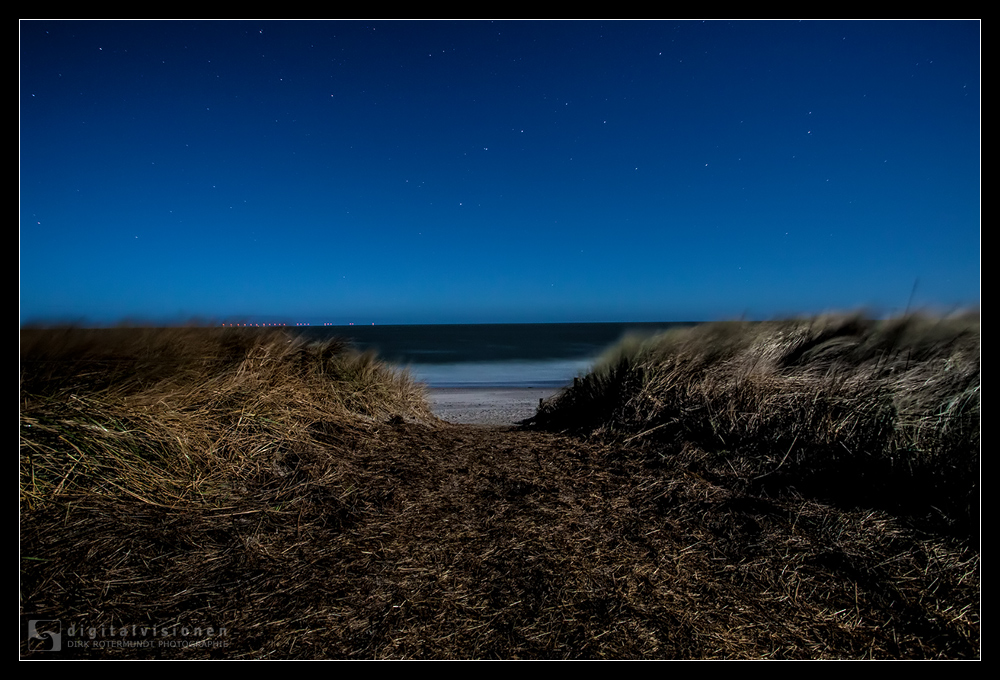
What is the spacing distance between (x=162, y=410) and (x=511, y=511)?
6.34 ft

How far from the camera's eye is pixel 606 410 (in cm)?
370

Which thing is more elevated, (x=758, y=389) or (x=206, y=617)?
(x=758, y=389)

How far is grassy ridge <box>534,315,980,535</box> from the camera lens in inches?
87.5

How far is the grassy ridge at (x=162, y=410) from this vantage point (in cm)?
217

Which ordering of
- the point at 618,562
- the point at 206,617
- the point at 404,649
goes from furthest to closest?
the point at 618,562 < the point at 206,617 < the point at 404,649

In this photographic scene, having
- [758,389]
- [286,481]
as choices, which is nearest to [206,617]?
[286,481]

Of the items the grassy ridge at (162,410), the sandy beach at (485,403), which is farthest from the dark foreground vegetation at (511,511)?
the sandy beach at (485,403)

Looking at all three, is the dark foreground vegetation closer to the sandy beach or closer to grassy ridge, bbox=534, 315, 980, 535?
grassy ridge, bbox=534, 315, 980, 535

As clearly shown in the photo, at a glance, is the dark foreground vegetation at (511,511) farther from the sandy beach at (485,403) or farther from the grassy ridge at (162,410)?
the sandy beach at (485,403)

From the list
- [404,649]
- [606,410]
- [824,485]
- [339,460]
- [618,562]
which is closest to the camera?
[404,649]

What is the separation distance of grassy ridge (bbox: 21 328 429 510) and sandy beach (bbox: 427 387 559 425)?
6.19ft

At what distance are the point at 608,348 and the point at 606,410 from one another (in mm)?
976

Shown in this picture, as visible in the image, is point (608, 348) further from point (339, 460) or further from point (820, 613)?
point (820, 613)

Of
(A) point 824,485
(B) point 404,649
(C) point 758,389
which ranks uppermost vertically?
(C) point 758,389
